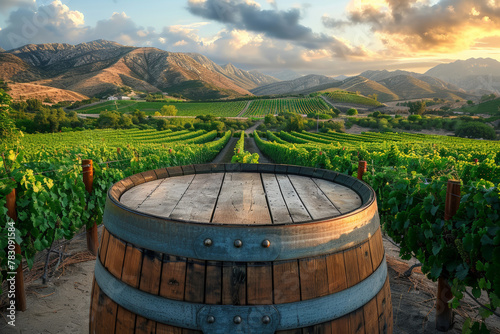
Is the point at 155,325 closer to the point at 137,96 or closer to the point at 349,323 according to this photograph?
the point at 349,323

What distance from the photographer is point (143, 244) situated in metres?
1.34

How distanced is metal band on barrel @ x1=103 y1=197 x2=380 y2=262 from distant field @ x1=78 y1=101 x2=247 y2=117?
3559 inches

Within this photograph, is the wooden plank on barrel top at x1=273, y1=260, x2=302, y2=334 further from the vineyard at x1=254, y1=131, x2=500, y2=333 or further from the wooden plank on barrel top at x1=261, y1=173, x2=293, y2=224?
the vineyard at x1=254, y1=131, x2=500, y2=333

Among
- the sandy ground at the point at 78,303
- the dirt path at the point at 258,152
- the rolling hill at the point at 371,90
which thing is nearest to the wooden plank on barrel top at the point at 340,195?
the sandy ground at the point at 78,303

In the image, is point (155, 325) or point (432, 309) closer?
point (155, 325)

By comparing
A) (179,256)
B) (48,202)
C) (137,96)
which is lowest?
(48,202)

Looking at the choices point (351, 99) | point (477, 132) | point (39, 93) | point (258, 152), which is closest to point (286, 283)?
point (258, 152)

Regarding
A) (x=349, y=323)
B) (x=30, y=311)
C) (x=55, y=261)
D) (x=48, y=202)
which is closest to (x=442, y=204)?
(x=349, y=323)

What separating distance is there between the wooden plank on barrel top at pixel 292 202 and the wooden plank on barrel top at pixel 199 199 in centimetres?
45

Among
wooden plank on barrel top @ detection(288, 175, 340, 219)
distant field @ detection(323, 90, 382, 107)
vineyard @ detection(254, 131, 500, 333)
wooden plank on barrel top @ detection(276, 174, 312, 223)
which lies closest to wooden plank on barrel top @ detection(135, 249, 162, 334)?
wooden plank on barrel top @ detection(276, 174, 312, 223)

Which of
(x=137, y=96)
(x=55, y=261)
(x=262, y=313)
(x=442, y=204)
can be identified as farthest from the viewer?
(x=137, y=96)

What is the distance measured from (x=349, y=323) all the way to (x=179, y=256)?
85cm

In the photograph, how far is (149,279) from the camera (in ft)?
4.31

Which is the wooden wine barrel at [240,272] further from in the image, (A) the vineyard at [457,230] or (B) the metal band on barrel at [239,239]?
(A) the vineyard at [457,230]
